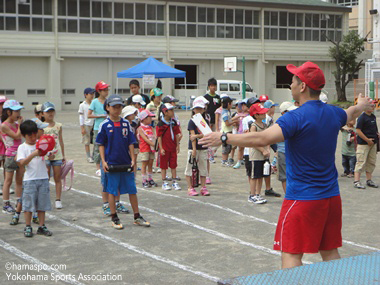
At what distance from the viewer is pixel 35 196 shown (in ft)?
24.6

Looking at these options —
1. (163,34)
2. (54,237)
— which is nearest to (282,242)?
(54,237)

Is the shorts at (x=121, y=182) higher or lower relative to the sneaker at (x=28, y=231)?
higher

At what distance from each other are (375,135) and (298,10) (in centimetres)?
3674

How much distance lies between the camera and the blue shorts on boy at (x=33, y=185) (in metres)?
7.45

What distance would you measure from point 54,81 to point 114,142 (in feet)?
100

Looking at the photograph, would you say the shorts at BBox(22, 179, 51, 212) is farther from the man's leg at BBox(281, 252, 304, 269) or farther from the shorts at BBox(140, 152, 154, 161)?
the man's leg at BBox(281, 252, 304, 269)

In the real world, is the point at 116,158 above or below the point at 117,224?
above

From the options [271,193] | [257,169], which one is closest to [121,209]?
[257,169]

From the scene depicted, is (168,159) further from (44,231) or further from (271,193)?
(44,231)

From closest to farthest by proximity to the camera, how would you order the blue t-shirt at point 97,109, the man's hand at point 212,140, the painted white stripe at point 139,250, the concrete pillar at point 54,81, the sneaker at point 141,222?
the man's hand at point 212,140 < the painted white stripe at point 139,250 < the sneaker at point 141,222 < the blue t-shirt at point 97,109 < the concrete pillar at point 54,81

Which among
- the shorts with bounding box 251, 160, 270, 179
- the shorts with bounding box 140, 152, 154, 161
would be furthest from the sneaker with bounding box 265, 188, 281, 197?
the shorts with bounding box 140, 152, 154, 161

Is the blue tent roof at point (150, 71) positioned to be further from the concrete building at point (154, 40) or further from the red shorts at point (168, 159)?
the red shorts at point (168, 159)

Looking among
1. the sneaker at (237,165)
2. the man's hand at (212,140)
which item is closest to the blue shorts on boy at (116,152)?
the man's hand at (212,140)

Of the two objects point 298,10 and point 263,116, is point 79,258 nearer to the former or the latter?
point 263,116
